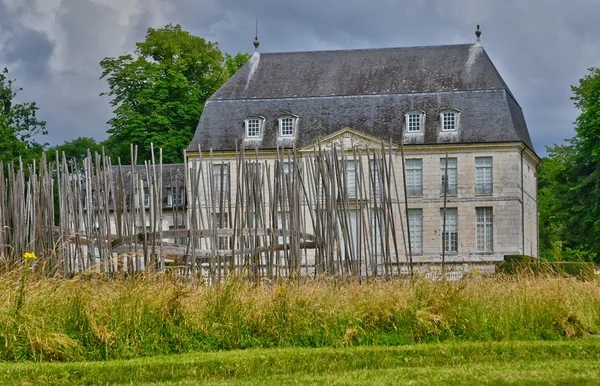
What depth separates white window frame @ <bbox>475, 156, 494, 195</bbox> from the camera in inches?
1622

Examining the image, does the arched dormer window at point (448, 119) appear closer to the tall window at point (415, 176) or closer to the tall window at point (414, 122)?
the tall window at point (414, 122)

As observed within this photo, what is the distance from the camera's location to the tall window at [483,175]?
4122 cm

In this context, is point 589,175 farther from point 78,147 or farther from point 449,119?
point 78,147

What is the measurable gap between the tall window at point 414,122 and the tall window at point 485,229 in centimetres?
416

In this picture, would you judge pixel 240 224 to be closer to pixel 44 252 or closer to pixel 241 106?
pixel 44 252

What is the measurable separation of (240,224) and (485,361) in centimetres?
535

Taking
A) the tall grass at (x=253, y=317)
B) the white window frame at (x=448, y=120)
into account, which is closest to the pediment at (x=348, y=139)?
the white window frame at (x=448, y=120)

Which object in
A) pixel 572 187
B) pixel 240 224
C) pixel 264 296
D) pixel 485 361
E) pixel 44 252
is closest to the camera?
pixel 485 361

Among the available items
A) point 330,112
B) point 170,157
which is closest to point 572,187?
point 330,112

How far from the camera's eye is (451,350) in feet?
32.8

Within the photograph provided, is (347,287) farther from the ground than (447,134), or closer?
closer

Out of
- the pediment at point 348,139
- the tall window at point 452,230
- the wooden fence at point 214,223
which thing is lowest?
the tall window at point 452,230

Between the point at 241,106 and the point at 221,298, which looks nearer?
the point at 221,298

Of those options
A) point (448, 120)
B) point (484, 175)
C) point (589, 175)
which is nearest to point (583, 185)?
point (589, 175)
